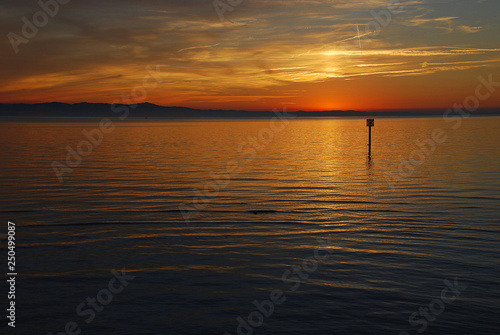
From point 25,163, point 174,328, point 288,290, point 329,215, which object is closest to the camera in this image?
point 174,328

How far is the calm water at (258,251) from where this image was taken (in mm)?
8594

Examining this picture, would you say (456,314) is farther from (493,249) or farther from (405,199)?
(405,199)

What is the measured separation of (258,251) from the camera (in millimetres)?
12781

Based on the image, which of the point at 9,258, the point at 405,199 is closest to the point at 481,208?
the point at 405,199

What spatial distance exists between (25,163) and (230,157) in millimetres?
15522

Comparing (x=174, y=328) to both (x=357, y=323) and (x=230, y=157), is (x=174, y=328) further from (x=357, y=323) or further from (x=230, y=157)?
(x=230, y=157)

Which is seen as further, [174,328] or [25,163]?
[25,163]

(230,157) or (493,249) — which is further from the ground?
(230,157)

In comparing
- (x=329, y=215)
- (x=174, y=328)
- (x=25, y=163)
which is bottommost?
(x=174, y=328)

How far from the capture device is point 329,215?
679 inches

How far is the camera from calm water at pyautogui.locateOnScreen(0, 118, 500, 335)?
28.2ft

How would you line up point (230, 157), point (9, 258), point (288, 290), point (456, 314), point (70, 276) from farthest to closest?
point (230, 157)
point (9, 258)
point (70, 276)
point (288, 290)
point (456, 314)

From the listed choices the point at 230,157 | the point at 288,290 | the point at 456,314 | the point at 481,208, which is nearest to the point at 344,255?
the point at 288,290

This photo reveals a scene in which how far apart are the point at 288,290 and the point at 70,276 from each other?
5045mm
